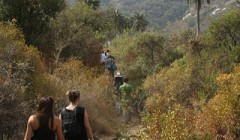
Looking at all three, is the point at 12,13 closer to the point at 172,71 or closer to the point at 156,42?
the point at 172,71

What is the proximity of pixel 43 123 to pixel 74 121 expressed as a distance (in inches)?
31.3

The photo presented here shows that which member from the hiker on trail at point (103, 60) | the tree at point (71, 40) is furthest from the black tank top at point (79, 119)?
the hiker on trail at point (103, 60)

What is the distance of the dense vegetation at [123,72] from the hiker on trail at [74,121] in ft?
7.97

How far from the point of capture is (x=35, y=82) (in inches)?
500

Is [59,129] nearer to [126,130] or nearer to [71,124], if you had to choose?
[71,124]

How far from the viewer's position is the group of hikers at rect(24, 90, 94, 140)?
233 inches

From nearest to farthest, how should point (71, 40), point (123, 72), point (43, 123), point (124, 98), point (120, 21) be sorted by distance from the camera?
point (43, 123)
point (124, 98)
point (71, 40)
point (123, 72)
point (120, 21)

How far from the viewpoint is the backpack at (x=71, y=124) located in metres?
6.63

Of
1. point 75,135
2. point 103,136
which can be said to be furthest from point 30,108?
point 75,135

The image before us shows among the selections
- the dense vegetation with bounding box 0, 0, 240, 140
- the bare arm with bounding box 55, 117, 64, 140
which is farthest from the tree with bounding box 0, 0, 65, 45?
the bare arm with bounding box 55, 117, 64, 140

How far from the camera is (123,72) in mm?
23734

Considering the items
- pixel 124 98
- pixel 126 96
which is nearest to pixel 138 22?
pixel 126 96

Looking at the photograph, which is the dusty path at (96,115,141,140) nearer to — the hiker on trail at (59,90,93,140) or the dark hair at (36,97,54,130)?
the hiker on trail at (59,90,93,140)

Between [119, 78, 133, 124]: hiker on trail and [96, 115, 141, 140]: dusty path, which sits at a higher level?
[119, 78, 133, 124]: hiker on trail
